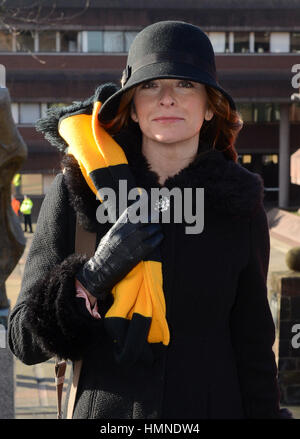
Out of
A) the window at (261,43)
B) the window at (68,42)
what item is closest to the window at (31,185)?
the window at (68,42)

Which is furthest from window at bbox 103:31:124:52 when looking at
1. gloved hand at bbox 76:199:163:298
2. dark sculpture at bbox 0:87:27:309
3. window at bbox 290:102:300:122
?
gloved hand at bbox 76:199:163:298

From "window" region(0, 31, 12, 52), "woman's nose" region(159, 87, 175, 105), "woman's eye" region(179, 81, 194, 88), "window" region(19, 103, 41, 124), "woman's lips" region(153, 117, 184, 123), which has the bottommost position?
"woman's lips" region(153, 117, 184, 123)

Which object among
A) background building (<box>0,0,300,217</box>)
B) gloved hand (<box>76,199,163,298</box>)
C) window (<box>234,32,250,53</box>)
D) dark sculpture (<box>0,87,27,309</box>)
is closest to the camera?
gloved hand (<box>76,199,163,298</box>)

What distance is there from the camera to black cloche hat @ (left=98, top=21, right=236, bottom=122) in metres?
2.24

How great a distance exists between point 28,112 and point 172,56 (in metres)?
32.5

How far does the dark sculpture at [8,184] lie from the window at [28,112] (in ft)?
93.0

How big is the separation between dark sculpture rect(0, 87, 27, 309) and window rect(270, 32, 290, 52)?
30.3m

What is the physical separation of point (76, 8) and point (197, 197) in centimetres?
3195

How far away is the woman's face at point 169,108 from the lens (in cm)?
233

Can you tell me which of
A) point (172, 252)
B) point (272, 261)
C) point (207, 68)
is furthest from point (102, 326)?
point (272, 261)

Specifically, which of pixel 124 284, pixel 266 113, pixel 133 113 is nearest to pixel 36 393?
pixel 133 113

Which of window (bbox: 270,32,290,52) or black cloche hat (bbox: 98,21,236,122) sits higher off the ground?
window (bbox: 270,32,290,52)

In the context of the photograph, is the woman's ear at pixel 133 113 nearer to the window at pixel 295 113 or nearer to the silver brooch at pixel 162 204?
the silver brooch at pixel 162 204

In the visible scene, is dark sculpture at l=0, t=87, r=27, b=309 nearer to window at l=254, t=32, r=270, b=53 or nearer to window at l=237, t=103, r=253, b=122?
window at l=254, t=32, r=270, b=53
